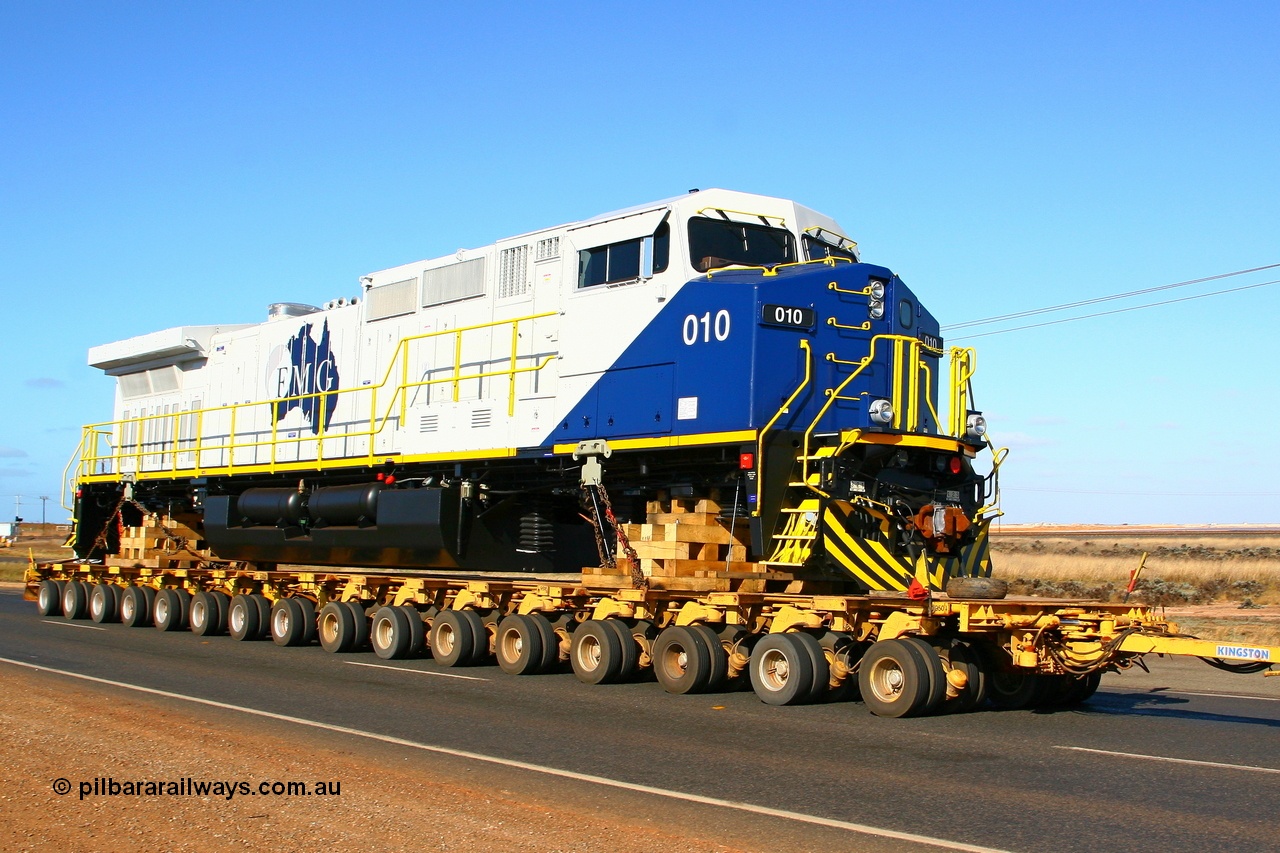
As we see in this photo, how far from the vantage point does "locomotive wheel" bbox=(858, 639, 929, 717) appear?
11727 millimetres

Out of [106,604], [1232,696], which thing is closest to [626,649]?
[1232,696]

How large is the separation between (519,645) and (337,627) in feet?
14.2

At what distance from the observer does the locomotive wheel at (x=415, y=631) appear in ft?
59.2

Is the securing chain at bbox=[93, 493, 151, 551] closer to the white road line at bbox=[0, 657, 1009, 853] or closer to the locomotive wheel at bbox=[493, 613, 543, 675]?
the locomotive wheel at bbox=[493, 613, 543, 675]

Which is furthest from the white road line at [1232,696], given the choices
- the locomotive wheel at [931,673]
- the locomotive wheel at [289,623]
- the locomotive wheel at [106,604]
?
the locomotive wheel at [106,604]

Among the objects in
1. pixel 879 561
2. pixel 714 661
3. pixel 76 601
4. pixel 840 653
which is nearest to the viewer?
pixel 840 653

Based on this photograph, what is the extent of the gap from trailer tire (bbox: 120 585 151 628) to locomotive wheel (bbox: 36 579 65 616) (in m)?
3.35

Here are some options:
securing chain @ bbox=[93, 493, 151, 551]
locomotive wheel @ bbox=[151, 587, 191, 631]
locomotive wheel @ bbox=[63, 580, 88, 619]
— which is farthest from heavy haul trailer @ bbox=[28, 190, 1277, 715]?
locomotive wheel @ bbox=[63, 580, 88, 619]

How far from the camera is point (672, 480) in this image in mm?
14797

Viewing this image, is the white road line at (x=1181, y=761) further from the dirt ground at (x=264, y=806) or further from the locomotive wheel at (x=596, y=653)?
the locomotive wheel at (x=596, y=653)

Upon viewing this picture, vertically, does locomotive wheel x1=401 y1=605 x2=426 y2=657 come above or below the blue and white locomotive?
below

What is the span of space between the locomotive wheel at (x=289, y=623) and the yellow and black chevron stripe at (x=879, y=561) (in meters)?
10.3

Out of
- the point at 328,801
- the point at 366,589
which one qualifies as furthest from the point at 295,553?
the point at 328,801

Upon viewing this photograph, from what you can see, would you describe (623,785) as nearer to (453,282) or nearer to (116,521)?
(453,282)
